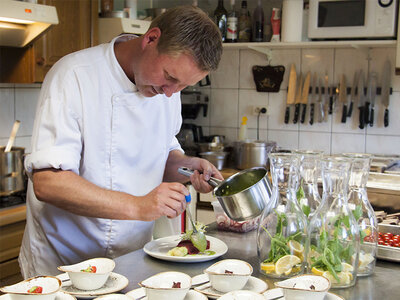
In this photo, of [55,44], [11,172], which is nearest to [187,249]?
[11,172]

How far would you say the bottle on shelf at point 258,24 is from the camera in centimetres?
332

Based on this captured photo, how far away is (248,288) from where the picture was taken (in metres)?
1.17

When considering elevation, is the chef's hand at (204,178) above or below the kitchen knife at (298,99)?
below

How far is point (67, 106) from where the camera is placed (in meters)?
1.54

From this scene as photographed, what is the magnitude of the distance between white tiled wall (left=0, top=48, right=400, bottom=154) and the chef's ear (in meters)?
1.79

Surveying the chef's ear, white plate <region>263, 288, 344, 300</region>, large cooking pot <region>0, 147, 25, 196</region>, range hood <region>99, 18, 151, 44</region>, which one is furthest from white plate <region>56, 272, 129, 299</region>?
range hood <region>99, 18, 151, 44</region>

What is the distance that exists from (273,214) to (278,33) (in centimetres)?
216

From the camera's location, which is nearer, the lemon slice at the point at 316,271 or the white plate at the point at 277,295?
the white plate at the point at 277,295

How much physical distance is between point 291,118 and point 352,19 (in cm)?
75

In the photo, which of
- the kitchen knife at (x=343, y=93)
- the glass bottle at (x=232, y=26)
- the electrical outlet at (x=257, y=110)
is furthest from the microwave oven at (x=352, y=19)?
the electrical outlet at (x=257, y=110)

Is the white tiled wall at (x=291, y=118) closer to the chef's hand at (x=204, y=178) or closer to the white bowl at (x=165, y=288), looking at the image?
the chef's hand at (x=204, y=178)

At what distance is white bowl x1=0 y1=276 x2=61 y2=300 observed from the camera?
984mm

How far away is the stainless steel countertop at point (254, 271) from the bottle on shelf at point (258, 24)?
6.59 feet

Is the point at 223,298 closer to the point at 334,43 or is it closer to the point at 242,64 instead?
the point at 334,43
